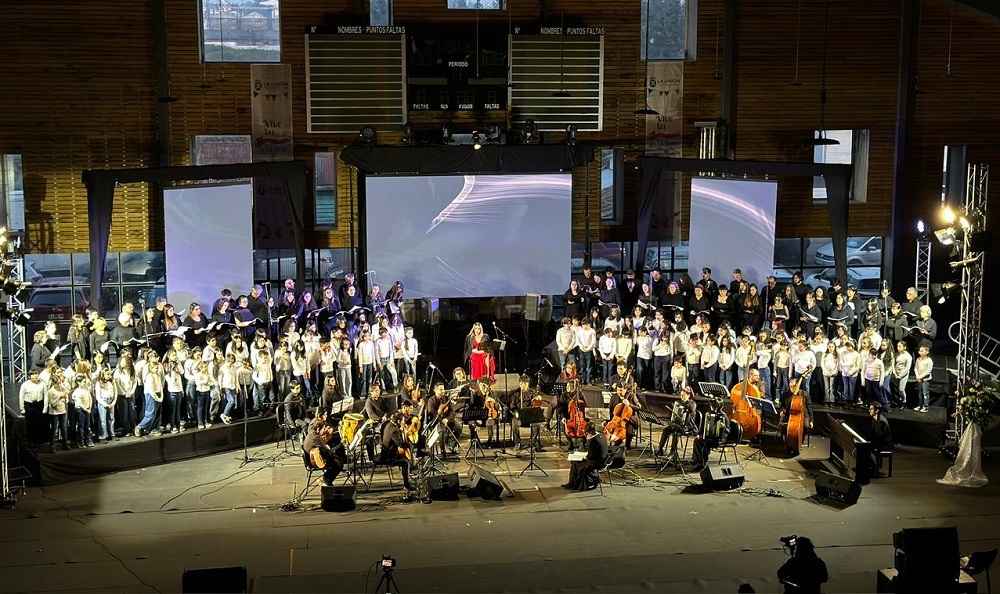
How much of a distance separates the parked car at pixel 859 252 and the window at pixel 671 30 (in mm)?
4887

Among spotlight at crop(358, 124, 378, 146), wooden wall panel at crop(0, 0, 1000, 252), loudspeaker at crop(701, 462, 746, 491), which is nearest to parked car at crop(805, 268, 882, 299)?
wooden wall panel at crop(0, 0, 1000, 252)

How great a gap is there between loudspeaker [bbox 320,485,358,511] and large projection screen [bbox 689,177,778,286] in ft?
30.8

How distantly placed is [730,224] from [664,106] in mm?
2745

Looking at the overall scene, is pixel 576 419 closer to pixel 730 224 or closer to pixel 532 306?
pixel 532 306

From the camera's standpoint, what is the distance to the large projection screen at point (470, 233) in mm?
20219

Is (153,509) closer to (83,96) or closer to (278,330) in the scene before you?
(278,330)

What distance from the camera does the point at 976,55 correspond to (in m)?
22.1

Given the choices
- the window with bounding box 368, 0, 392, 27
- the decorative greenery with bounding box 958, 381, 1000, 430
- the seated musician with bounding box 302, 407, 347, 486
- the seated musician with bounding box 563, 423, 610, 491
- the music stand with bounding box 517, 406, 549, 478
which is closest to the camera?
the seated musician with bounding box 302, 407, 347, 486

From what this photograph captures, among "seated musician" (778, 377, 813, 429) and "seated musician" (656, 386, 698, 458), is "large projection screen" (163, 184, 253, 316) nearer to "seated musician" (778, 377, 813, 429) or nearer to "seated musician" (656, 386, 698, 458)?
"seated musician" (656, 386, 698, 458)

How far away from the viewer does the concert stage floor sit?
39.3 feet

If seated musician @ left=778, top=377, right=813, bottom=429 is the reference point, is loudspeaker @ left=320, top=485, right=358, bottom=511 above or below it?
below

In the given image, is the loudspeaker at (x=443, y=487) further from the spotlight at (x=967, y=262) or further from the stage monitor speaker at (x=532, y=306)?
the spotlight at (x=967, y=262)

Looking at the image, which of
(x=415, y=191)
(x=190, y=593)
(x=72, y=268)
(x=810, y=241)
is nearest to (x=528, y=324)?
(x=415, y=191)

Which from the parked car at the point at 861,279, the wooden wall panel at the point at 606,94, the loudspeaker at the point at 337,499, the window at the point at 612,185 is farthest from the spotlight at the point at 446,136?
the loudspeaker at the point at 337,499
